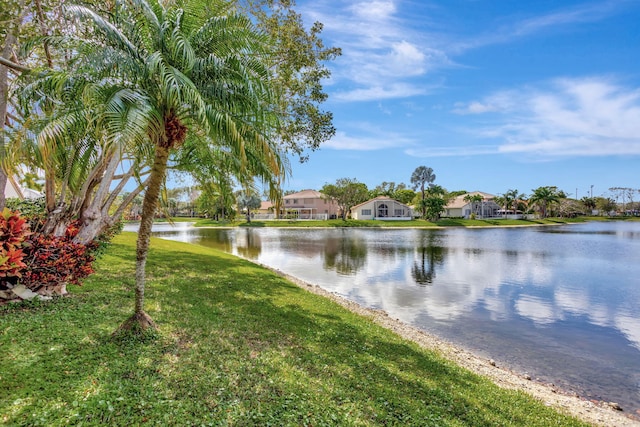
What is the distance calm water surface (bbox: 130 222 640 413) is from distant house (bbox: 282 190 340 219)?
60.8m

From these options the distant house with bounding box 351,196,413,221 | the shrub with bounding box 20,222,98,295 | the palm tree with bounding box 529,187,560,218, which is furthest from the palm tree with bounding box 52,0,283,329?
the palm tree with bounding box 529,187,560,218

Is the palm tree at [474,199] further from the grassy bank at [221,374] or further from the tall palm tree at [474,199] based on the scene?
the grassy bank at [221,374]

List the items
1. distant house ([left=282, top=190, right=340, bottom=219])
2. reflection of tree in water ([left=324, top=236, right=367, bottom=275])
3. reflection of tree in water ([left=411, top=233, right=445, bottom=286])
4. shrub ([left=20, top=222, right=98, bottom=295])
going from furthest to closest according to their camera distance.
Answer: distant house ([left=282, top=190, right=340, bottom=219]), reflection of tree in water ([left=324, top=236, right=367, bottom=275]), reflection of tree in water ([left=411, top=233, right=445, bottom=286]), shrub ([left=20, top=222, right=98, bottom=295])

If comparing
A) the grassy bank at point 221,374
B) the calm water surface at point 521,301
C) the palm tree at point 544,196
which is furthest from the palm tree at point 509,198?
the grassy bank at point 221,374

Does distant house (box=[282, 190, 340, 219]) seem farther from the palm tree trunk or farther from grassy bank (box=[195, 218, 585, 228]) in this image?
the palm tree trunk

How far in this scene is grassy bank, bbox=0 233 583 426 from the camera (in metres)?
4.61

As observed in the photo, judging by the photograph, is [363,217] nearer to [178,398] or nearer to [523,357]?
[523,357]

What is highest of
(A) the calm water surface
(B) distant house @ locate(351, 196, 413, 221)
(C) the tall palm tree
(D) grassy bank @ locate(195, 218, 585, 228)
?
(C) the tall palm tree

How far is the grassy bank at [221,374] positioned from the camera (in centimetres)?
461

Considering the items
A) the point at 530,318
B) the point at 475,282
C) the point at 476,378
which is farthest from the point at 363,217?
the point at 476,378

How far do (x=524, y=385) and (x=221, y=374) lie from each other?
23.5ft

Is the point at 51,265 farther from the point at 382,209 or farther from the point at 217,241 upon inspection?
the point at 382,209

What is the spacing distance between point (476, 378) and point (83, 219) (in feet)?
41.0

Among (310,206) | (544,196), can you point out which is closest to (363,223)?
(310,206)
